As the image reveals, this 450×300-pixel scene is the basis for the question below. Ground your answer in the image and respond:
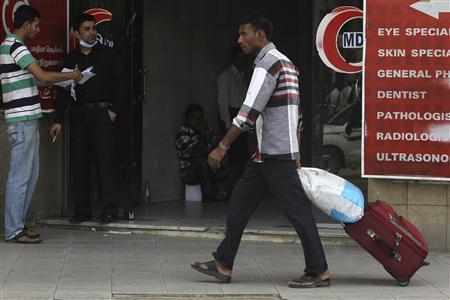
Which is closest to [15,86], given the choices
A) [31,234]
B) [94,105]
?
[94,105]

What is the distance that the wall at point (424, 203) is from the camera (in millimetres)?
7656

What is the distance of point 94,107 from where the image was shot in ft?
27.2

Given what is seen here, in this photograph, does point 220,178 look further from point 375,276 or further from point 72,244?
point 375,276

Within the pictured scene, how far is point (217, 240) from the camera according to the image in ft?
26.7

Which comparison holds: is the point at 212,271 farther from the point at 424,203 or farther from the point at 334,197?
the point at 424,203

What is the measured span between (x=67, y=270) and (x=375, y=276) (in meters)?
2.45

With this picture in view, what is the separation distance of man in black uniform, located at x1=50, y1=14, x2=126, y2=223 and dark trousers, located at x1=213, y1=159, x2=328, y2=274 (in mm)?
2320

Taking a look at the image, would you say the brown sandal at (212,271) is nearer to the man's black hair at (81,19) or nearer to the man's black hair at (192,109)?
the man's black hair at (81,19)

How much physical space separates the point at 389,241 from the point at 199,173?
4.28 m

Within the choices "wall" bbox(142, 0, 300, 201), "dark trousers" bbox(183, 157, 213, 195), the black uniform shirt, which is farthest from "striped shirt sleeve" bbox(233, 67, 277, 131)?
"dark trousers" bbox(183, 157, 213, 195)

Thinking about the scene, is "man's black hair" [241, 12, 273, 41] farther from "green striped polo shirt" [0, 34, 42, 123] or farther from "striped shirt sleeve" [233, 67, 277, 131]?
"green striped polo shirt" [0, 34, 42, 123]

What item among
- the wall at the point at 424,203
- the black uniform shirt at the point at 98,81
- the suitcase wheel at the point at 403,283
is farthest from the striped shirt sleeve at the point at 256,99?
the black uniform shirt at the point at 98,81

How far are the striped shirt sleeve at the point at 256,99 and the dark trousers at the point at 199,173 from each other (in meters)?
4.22

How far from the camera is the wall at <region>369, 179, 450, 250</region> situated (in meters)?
7.66
